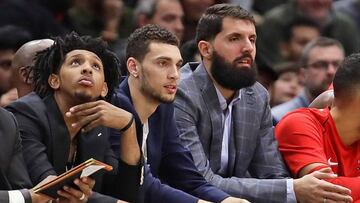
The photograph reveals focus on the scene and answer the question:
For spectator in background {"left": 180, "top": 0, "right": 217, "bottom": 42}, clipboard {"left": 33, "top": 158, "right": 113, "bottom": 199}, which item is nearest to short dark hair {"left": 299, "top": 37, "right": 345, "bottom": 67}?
spectator in background {"left": 180, "top": 0, "right": 217, "bottom": 42}

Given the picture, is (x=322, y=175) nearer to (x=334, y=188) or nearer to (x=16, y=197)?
(x=334, y=188)

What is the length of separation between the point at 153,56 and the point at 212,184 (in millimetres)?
701

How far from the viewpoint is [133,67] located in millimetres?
5391

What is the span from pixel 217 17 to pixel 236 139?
2.09 ft

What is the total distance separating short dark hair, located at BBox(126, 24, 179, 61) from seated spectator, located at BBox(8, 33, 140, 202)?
26 centimetres

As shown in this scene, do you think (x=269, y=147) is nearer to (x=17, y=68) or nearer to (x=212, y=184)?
(x=212, y=184)

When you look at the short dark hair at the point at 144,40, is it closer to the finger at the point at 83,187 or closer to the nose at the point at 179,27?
the finger at the point at 83,187

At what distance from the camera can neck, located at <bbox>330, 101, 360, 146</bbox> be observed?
5699mm

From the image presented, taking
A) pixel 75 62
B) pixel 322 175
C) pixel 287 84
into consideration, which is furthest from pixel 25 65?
pixel 287 84

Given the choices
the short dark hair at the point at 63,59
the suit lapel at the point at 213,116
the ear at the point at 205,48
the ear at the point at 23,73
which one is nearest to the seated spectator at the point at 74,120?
the short dark hair at the point at 63,59

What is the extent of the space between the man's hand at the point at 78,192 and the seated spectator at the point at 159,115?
0.59m

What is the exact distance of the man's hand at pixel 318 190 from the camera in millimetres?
5336

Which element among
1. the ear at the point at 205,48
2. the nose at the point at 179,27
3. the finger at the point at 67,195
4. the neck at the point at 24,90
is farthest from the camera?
the nose at the point at 179,27

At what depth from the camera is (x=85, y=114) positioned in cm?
486
